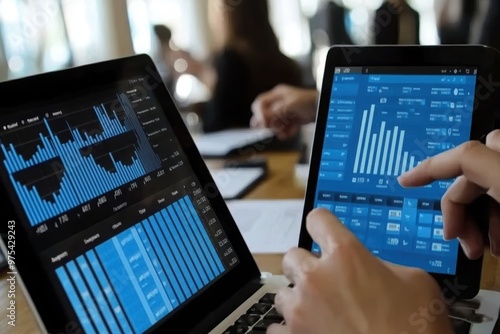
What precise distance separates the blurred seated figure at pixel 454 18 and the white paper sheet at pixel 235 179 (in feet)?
3.85

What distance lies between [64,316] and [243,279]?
10.3 inches

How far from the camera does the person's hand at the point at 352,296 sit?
504mm

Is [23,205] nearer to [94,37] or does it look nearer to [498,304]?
[498,304]

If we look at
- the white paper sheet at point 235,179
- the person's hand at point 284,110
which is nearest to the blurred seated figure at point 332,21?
the person's hand at point 284,110

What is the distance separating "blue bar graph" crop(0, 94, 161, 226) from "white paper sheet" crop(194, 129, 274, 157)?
0.79 meters

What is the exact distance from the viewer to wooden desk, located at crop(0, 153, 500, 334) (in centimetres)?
77

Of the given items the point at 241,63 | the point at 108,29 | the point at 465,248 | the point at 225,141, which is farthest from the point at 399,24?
the point at 465,248

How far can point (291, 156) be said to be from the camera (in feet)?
4.82

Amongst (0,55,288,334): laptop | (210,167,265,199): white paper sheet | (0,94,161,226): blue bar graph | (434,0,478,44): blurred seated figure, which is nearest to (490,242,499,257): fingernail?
(0,55,288,334): laptop

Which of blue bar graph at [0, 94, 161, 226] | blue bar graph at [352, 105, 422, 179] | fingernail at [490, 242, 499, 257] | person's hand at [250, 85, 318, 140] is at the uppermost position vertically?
blue bar graph at [0, 94, 161, 226]

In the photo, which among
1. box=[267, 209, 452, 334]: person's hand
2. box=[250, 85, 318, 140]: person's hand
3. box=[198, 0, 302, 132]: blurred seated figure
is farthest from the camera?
box=[198, 0, 302, 132]: blurred seated figure

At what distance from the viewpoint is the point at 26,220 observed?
1.77 ft

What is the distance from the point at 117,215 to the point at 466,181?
0.37 metres

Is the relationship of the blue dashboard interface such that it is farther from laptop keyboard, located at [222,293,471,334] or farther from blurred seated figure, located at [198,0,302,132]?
blurred seated figure, located at [198,0,302,132]
